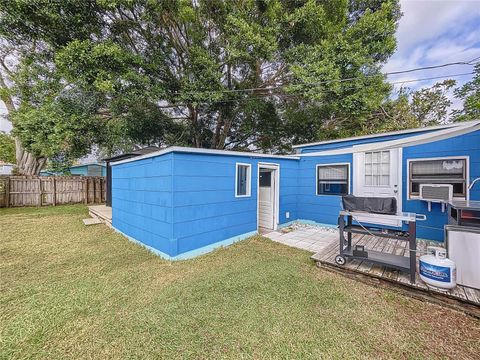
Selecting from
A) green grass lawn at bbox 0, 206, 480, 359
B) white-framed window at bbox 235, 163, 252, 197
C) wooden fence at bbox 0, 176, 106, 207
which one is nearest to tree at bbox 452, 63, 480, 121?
white-framed window at bbox 235, 163, 252, 197

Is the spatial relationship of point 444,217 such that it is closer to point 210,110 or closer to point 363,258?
point 363,258

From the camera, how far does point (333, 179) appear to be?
6012 millimetres

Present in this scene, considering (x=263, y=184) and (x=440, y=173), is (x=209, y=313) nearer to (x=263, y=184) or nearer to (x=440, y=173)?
Answer: (x=263, y=184)

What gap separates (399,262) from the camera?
2.94m

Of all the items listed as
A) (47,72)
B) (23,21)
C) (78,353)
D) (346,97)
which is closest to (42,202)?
(47,72)

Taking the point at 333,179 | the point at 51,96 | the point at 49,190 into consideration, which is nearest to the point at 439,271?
the point at 333,179

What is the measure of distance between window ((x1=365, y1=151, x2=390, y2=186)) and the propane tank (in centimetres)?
288

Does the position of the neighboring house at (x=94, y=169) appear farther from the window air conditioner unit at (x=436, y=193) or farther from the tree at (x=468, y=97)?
the tree at (x=468, y=97)

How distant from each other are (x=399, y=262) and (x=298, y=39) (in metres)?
8.17

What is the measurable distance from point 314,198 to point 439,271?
399cm

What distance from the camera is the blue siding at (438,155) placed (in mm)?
4094

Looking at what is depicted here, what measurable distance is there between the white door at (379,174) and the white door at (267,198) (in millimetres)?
2206

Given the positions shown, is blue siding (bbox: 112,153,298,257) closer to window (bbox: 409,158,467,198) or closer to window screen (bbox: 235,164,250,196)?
window screen (bbox: 235,164,250,196)

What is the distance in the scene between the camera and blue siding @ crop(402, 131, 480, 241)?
409 centimetres
